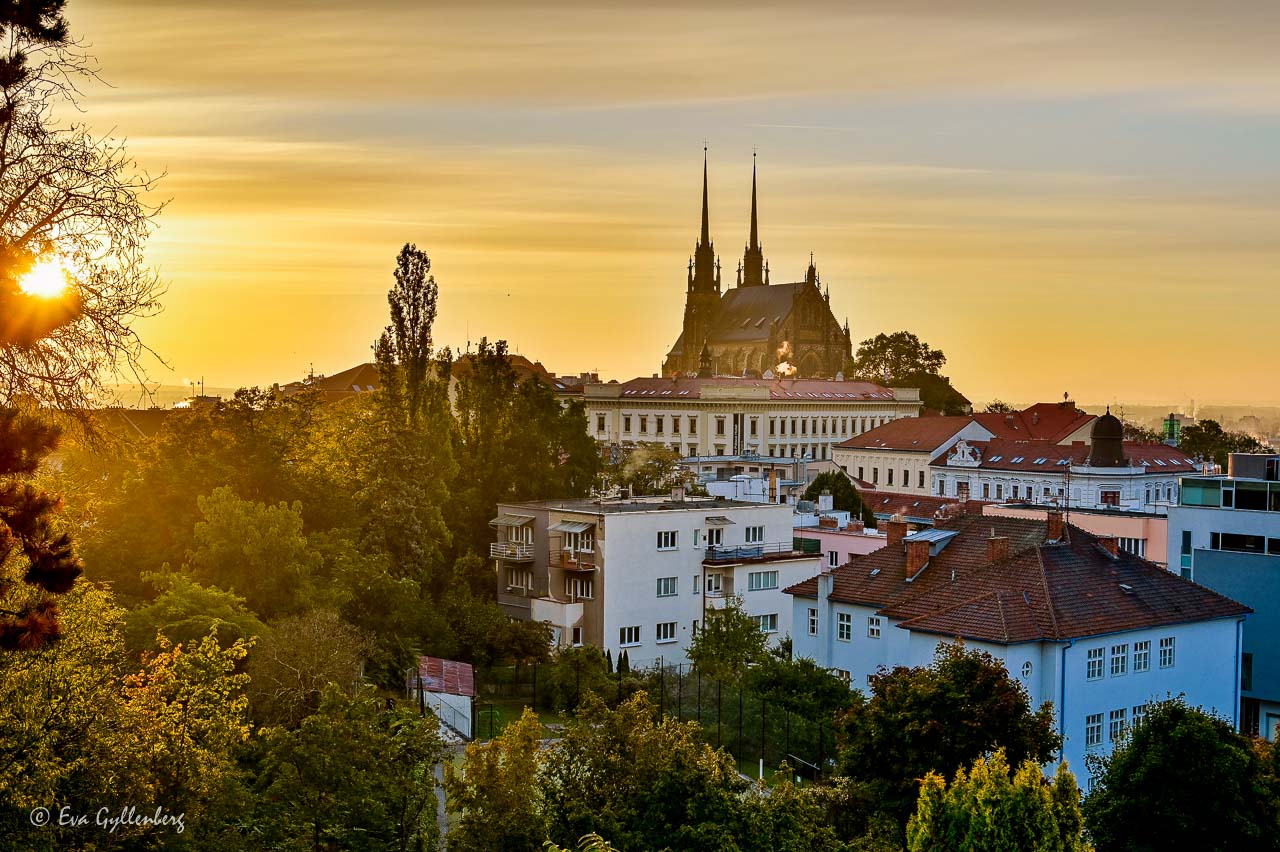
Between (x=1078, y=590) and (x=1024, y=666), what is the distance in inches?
164

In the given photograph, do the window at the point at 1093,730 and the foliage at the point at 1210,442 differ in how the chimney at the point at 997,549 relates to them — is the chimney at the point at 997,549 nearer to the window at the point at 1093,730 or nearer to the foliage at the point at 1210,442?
the window at the point at 1093,730

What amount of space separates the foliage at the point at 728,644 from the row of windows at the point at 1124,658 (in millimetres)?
10950

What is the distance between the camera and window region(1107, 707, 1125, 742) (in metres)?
39.2

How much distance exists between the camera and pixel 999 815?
21594mm

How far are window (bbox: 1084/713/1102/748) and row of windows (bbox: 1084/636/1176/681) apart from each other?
40.5 inches

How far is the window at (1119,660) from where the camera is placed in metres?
39.6

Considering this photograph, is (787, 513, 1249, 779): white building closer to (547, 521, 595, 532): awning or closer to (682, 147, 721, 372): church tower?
(547, 521, 595, 532): awning

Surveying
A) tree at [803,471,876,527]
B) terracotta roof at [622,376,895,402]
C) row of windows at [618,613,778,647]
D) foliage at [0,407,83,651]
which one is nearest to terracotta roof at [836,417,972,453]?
terracotta roof at [622,376,895,402]

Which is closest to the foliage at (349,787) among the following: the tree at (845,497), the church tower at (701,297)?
the tree at (845,497)

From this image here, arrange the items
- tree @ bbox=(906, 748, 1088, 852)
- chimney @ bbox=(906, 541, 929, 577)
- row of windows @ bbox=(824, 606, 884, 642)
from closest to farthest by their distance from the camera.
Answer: tree @ bbox=(906, 748, 1088, 852) < row of windows @ bbox=(824, 606, 884, 642) < chimney @ bbox=(906, 541, 929, 577)

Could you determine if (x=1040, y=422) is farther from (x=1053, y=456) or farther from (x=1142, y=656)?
(x=1142, y=656)

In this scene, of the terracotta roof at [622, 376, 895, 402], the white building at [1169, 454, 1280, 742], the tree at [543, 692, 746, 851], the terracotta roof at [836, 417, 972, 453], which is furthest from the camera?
the terracotta roof at [622, 376, 895, 402]

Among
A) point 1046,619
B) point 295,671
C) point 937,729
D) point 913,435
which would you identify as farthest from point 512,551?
point 913,435

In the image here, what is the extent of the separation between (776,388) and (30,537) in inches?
5119
